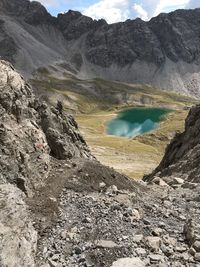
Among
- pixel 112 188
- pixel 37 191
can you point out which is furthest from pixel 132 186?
pixel 37 191

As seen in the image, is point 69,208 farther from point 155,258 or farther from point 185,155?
point 185,155

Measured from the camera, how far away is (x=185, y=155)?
66000mm

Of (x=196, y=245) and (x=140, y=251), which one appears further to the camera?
→ (x=196, y=245)

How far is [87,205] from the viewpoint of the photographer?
1195 inches

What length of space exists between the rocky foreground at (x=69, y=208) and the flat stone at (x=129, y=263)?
5 centimetres

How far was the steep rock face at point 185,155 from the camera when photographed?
56.6m

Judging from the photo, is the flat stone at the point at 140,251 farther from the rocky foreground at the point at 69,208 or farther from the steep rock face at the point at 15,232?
the steep rock face at the point at 15,232

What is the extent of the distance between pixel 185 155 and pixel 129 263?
44.2m

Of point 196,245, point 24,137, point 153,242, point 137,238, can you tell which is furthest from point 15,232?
point 24,137

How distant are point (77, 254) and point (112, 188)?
10839 millimetres

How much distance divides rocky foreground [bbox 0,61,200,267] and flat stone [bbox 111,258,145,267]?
0.05 meters

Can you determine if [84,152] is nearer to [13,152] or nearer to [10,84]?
[10,84]

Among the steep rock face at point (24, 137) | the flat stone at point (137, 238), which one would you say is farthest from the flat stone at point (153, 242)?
the steep rock face at point (24, 137)

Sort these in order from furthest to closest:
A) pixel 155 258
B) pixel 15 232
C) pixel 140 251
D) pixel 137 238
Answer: pixel 137 238, pixel 140 251, pixel 155 258, pixel 15 232
